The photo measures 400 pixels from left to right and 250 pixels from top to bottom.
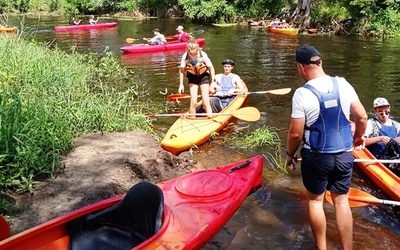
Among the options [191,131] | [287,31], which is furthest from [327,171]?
[287,31]

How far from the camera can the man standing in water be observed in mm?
3092

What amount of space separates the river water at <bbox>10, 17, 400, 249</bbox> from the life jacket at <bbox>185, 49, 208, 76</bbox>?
1116 mm

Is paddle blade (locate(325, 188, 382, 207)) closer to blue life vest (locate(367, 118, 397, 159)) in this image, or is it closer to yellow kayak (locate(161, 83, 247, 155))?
blue life vest (locate(367, 118, 397, 159))

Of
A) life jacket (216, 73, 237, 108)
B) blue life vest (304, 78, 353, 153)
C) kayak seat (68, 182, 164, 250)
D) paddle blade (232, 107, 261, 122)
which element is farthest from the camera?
Result: life jacket (216, 73, 237, 108)

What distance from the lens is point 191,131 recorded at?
6.21 metres

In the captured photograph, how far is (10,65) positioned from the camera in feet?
21.4

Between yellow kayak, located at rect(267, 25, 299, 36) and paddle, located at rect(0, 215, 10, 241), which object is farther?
yellow kayak, located at rect(267, 25, 299, 36)

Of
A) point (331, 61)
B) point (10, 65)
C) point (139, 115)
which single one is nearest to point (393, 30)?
point (331, 61)

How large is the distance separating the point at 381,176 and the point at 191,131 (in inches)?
107

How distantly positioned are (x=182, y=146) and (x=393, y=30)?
14.9 meters

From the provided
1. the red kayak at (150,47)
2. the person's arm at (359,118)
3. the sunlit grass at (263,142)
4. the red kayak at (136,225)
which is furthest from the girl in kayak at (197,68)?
the red kayak at (150,47)

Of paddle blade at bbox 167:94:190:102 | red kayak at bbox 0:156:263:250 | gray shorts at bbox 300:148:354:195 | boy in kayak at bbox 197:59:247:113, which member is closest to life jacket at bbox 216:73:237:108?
boy in kayak at bbox 197:59:247:113

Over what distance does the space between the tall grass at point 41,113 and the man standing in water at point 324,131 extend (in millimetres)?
2677

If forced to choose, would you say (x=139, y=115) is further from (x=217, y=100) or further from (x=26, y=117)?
(x=26, y=117)
